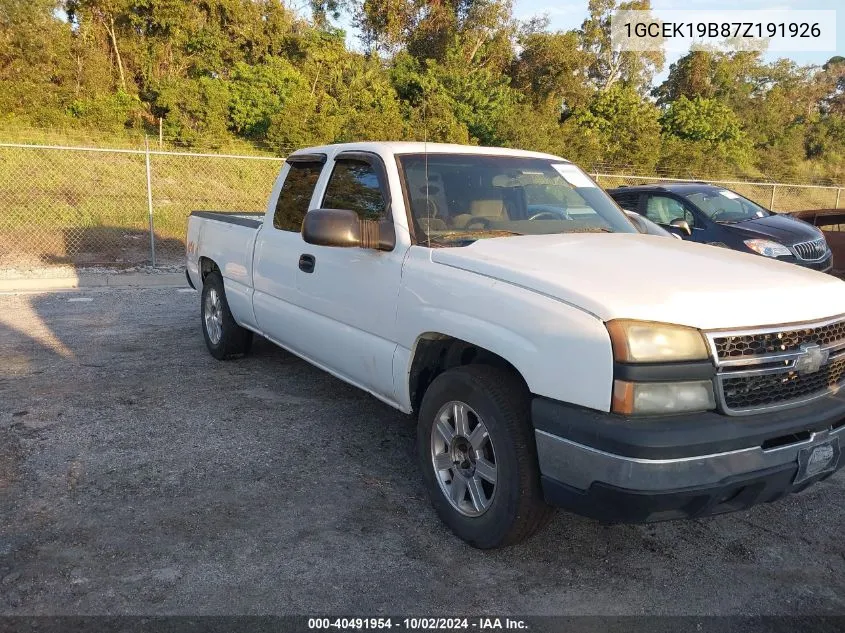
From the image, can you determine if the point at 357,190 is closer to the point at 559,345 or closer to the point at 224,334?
the point at 559,345

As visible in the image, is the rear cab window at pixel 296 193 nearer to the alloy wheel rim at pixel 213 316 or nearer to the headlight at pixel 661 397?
the alloy wheel rim at pixel 213 316

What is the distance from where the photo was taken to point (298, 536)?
316cm

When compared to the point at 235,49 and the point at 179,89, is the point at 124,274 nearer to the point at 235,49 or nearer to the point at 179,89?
the point at 179,89

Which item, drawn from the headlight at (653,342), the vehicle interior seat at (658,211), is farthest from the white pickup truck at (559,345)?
the vehicle interior seat at (658,211)

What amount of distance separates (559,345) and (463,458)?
88 centimetres

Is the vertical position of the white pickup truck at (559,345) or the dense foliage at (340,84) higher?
the dense foliage at (340,84)

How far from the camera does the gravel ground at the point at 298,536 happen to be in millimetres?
2707

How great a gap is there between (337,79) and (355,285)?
23.5 metres

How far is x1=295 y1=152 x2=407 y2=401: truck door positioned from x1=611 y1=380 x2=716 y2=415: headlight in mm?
1399

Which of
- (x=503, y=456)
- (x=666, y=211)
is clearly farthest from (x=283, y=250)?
(x=666, y=211)

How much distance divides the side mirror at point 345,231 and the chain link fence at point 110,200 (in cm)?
851

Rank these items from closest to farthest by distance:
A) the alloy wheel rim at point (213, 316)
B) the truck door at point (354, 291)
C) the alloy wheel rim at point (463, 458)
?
the alloy wheel rim at point (463, 458) < the truck door at point (354, 291) < the alloy wheel rim at point (213, 316)

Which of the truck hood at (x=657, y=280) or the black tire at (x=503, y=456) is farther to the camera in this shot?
the black tire at (x=503, y=456)

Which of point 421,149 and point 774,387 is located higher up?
point 421,149
